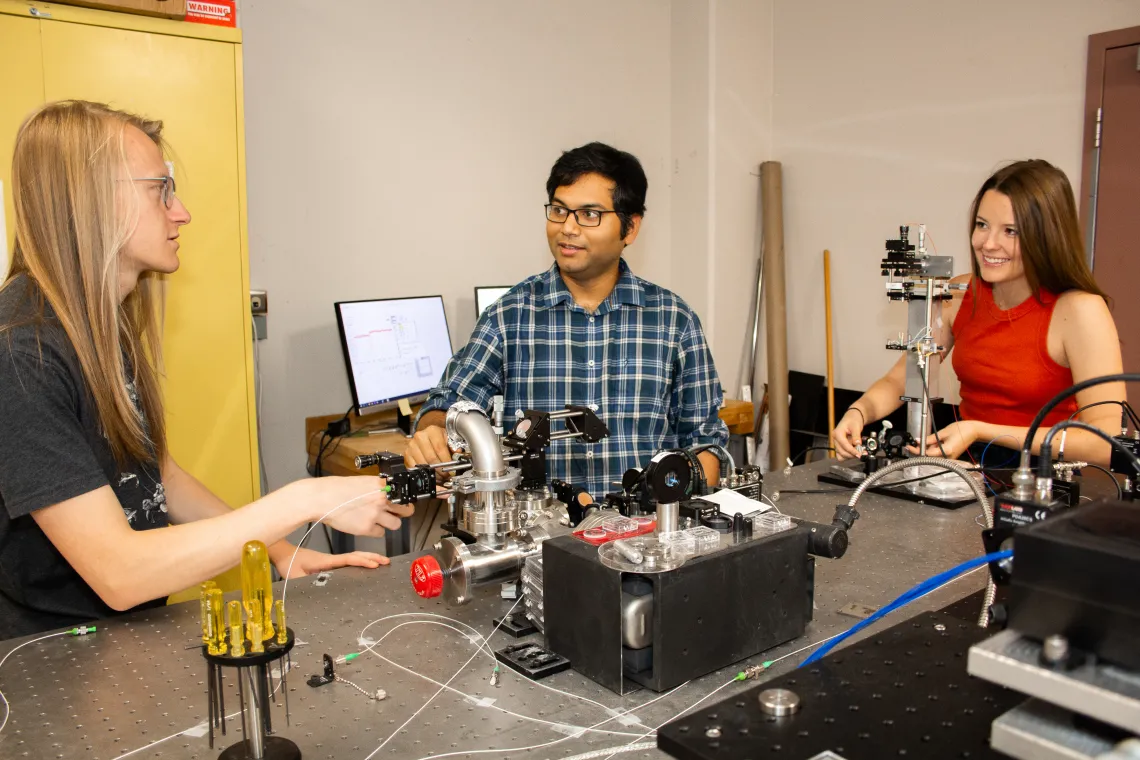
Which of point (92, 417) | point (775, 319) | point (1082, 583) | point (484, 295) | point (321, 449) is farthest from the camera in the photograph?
point (775, 319)

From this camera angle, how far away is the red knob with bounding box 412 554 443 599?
1.26 meters

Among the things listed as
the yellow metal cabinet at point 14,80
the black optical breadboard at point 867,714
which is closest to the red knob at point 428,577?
the black optical breadboard at point 867,714

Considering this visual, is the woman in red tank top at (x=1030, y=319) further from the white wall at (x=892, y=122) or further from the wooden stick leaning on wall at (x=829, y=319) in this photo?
the wooden stick leaning on wall at (x=829, y=319)

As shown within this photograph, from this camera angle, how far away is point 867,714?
2.46ft

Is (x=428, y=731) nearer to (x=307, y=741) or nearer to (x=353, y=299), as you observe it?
(x=307, y=741)

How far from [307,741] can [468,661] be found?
0.26 metres

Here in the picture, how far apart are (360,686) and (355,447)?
1905 mm

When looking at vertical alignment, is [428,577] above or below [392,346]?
below

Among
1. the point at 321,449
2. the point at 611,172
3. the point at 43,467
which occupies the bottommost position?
the point at 321,449

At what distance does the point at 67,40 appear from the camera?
7.43 ft

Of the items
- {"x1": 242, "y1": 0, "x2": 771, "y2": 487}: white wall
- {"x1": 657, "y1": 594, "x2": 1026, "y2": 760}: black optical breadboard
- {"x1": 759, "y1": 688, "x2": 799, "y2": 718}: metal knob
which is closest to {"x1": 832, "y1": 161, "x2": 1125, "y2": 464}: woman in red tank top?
{"x1": 657, "y1": 594, "x2": 1026, "y2": 760}: black optical breadboard

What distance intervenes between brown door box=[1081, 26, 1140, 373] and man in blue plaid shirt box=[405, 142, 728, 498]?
1917mm

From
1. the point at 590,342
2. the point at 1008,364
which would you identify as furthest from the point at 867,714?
the point at 1008,364

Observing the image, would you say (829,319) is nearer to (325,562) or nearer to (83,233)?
(325,562)
